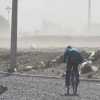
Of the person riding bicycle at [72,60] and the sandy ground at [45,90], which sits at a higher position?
the person riding bicycle at [72,60]

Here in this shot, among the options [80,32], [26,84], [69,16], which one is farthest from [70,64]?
[69,16]

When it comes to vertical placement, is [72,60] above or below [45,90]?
above

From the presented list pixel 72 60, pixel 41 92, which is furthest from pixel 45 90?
pixel 72 60

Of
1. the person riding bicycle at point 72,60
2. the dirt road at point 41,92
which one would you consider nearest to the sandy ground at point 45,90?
the dirt road at point 41,92

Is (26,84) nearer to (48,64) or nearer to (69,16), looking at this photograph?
(48,64)

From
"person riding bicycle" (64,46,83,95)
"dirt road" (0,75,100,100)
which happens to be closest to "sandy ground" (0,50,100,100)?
"dirt road" (0,75,100,100)

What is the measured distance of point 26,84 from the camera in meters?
19.8

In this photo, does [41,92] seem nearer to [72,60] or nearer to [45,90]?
[45,90]

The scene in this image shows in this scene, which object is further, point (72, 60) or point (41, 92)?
point (41, 92)

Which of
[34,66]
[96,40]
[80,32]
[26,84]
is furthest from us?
[80,32]

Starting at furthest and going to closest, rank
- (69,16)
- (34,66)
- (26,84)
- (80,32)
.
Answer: (69,16) → (80,32) → (34,66) → (26,84)

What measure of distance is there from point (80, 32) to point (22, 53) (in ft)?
92.6

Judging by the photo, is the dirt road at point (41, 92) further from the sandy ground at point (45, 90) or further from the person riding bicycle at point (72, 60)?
the person riding bicycle at point (72, 60)

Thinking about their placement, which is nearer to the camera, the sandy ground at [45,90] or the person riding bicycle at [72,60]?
the sandy ground at [45,90]
